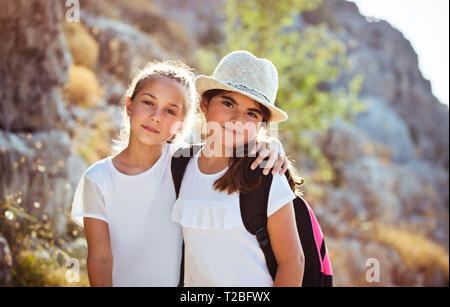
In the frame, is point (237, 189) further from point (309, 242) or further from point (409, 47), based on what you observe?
point (409, 47)

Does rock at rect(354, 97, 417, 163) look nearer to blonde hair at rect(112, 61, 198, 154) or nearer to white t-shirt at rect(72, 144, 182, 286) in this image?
blonde hair at rect(112, 61, 198, 154)

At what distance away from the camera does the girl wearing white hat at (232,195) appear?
1967mm

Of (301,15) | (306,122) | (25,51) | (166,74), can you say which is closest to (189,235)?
(166,74)

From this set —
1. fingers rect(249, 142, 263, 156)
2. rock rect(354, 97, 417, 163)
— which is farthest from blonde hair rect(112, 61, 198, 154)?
rock rect(354, 97, 417, 163)

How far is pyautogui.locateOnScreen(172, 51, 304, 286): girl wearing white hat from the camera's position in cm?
197

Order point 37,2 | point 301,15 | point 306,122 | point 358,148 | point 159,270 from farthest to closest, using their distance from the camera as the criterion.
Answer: point 301,15 → point 358,148 → point 306,122 → point 37,2 → point 159,270

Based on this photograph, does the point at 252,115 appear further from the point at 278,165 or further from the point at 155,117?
the point at 155,117

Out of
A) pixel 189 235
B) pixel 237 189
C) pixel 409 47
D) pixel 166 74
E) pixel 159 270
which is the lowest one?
pixel 159 270

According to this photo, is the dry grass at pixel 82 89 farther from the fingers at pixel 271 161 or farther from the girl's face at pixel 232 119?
the fingers at pixel 271 161

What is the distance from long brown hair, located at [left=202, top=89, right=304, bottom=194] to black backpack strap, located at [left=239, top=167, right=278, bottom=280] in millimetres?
33

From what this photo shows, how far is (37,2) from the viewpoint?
172 inches

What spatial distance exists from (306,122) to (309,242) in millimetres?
6211

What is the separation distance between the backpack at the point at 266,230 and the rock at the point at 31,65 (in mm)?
2681

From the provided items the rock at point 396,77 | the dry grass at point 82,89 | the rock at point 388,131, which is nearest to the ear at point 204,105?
the dry grass at point 82,89
